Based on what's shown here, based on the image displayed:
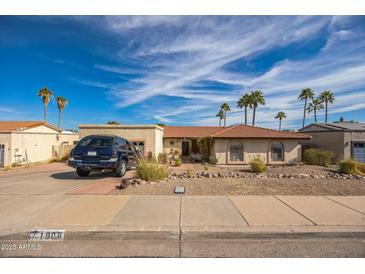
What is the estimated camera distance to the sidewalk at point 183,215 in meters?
4.04

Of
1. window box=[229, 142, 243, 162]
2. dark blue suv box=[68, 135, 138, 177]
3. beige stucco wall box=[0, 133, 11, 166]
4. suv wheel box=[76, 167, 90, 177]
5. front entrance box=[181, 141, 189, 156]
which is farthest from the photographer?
front entrance box=[181, 141, 189, 156]

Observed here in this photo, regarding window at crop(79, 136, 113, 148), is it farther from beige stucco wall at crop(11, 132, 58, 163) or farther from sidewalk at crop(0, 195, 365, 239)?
beige stucco wall at crop(11, 132, 58, 163)

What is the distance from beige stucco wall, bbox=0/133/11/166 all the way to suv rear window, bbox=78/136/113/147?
Result: 40.6 feet

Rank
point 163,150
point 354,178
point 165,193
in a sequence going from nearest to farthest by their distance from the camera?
point 165,193 → point 354,178 → point 163,150

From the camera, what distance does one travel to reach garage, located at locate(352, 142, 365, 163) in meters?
20.2

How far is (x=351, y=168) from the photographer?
37.8ft

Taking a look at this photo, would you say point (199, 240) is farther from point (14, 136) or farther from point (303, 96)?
point (303, 96)

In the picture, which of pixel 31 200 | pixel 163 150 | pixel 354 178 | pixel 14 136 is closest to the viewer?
pixel 31 200

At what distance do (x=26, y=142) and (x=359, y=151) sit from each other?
30597mm

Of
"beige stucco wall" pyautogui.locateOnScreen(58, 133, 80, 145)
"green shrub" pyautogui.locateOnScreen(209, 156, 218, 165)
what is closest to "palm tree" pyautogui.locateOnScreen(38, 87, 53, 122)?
"beige stucco wall" pyautogui.locateOnScreen(58, 133, 80, 145)

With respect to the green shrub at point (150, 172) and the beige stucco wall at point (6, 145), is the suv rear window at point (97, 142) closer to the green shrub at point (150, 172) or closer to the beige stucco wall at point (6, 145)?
the green shrub at point (150, 172)

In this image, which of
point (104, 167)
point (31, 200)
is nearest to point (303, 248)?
point (31, 200)

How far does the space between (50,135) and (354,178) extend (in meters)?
24.6

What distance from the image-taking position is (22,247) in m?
3.69
